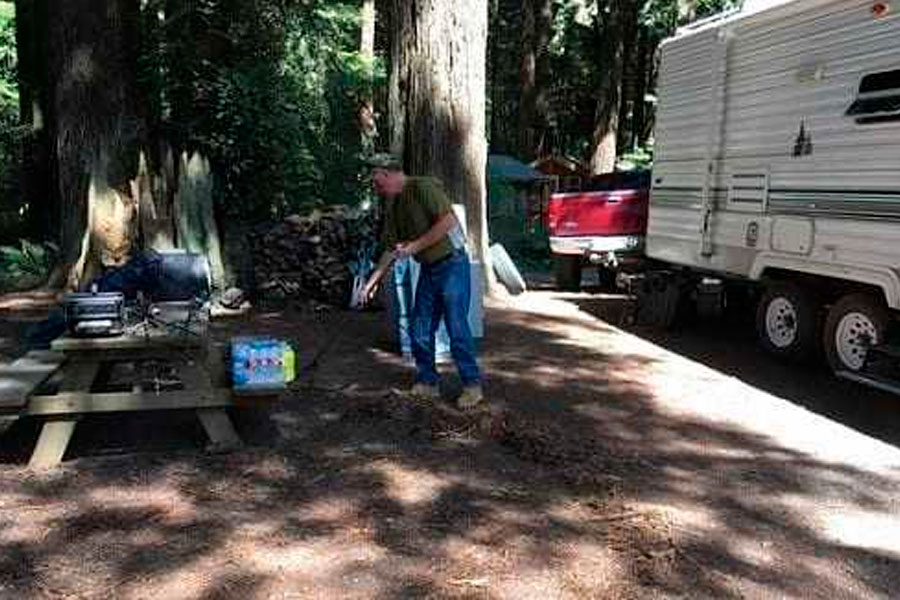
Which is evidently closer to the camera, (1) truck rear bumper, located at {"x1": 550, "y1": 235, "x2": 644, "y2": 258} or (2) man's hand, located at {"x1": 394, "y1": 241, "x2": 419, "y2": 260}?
(2) man's hand, located at {"x1": 394, "y1": 241, "x2": 419, "y2": 260}

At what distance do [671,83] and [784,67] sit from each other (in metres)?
2.12

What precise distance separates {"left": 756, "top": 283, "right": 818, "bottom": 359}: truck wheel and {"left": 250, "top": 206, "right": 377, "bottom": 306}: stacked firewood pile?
4.35 metres

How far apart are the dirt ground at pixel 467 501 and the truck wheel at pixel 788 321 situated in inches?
44.5

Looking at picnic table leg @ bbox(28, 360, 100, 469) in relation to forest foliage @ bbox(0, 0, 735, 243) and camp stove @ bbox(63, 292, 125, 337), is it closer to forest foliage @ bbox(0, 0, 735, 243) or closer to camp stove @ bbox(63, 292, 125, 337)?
camp stove @ bbox(63, 292, 125, 337)

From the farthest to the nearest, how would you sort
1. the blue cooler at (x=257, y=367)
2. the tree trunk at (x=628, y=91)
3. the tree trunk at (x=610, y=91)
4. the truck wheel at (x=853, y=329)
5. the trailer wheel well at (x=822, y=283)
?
the tree trunk at (x=628, y=91) → the tree trunk at (x=610, y=91) → the trailer wheel well at (x=822, y=283) → the truck wheel at (x=853, y=329) → the blue cooler at (x=257, y=367)

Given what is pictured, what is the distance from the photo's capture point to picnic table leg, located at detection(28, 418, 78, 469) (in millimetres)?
5402

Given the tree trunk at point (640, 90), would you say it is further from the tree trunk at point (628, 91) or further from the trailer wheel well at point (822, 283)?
the trailer wheel well at point (822, 283)

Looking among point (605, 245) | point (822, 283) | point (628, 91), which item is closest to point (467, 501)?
point (822, 283)

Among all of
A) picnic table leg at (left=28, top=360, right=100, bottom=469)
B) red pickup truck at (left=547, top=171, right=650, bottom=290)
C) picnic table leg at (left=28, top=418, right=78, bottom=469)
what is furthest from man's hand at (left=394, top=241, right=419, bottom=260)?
red pickup truck at (left=547, top=171, right=650, bottom=290)

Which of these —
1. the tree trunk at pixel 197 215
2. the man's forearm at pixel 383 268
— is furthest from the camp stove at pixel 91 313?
the tree trunk at pixel 197 215

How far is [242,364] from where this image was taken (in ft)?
18.5

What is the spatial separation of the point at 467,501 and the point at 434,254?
2.07m

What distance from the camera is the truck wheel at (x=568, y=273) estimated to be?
14.0 metres

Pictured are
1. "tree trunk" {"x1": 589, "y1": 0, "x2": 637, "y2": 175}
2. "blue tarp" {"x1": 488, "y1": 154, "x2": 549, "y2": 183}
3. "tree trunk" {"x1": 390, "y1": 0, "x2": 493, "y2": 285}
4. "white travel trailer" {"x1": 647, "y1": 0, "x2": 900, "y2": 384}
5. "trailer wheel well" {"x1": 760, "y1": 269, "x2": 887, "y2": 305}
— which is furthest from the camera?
"blue tarp" {"x1": 488, "y1": 154, "x2": 549, "y2": 183}
